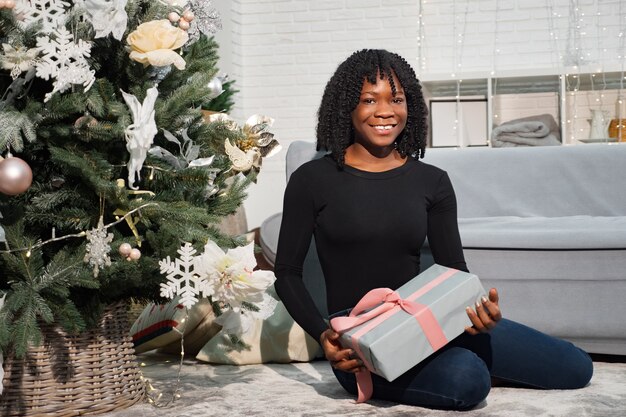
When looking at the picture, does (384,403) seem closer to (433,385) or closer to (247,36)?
(433,385)

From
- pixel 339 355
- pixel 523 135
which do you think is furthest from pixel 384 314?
pixel 523 135

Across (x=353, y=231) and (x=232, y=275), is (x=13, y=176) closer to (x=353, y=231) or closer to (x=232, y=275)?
(x=232, y=275)

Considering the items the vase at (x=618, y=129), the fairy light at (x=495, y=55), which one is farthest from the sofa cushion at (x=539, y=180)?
the fairy light at (x=495, y=55)

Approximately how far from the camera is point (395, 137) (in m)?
1.96

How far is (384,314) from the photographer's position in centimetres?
174

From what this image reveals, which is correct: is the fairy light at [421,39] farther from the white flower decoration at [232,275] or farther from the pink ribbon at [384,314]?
the white flower decoration at [232,275]

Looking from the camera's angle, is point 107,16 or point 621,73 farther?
point 621,73

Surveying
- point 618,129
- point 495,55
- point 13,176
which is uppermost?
point 495,55

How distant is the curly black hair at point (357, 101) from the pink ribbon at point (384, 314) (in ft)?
1.13

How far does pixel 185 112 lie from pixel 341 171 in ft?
1.32

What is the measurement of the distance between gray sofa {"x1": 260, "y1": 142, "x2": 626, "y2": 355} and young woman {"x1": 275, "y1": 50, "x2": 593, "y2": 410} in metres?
0.38

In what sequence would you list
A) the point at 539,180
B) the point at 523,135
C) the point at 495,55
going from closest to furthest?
the point at 539,180, the point at 523,135, the point at 495,55

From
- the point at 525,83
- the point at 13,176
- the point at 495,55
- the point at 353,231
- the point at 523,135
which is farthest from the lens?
the point at 495,55

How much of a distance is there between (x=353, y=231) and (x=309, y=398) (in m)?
0.38
